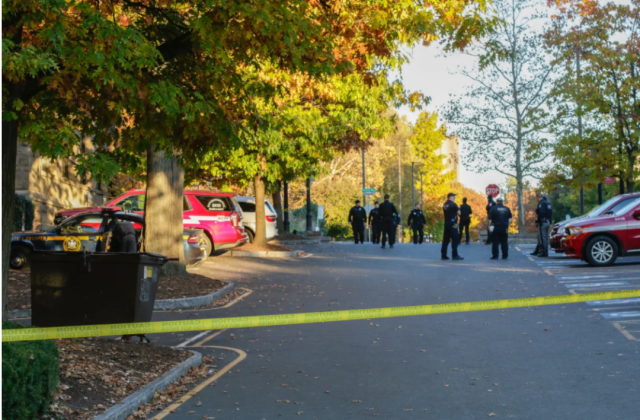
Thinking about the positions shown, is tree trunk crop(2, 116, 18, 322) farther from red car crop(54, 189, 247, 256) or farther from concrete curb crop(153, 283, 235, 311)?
red car crop(54, 189, 247, 256)

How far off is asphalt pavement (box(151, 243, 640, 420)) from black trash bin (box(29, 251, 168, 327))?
1.33 meters

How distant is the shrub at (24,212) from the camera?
2579 cm

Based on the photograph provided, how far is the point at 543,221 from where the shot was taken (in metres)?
23.9

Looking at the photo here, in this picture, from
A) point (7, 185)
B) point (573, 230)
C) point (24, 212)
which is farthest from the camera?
point (24, 212)

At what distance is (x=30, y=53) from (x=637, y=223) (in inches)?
643

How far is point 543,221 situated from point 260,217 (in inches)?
364

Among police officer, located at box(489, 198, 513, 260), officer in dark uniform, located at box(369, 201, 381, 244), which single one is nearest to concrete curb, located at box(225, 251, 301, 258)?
police officer, located at box(489, 198, 513, 260)

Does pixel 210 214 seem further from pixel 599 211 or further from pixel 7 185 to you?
pixel 7 185

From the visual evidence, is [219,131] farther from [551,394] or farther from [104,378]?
[551,394]

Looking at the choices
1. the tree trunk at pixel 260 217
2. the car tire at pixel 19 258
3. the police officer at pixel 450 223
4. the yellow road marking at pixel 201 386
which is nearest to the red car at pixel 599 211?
the police officer at pixel 450 223

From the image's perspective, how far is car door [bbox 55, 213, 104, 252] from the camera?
19312mm

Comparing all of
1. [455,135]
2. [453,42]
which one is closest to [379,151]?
[455,135]

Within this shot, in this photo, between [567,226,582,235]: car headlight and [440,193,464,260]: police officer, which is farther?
[440,193,464,260]: police officer

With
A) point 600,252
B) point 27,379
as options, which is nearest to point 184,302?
point 27,379
